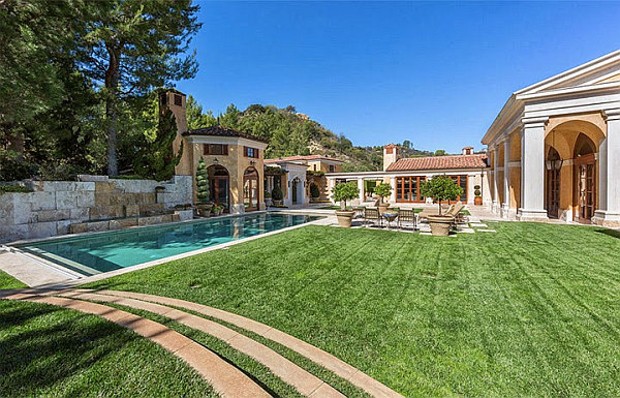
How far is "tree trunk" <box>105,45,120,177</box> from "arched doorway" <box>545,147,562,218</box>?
24.1 m

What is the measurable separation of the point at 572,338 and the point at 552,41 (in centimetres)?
1464

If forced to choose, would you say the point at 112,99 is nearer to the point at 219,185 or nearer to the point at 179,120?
the point at 179,120

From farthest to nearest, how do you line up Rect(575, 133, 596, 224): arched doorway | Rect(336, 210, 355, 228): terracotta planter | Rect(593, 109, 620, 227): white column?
Rect(575, 133, 596, 224): arched doorway < Rect(336, 210, 355, 228): terracotta planter < Rect(593, 109, 620, 227): white column

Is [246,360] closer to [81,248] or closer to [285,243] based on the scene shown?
[285,243]

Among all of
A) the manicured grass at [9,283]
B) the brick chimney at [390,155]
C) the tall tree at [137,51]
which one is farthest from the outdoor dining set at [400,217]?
the brick chimney at [390,155]

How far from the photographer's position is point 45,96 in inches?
384

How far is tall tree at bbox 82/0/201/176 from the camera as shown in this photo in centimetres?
1403

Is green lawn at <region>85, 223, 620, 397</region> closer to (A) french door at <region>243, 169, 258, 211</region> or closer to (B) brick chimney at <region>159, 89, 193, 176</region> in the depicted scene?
(B) brick chimney at <region>159, 89, 193, 176</region>

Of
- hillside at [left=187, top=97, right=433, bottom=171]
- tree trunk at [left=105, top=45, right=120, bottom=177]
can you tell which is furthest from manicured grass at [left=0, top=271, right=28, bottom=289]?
hillside at [left=187, top=97, right=433, bottom=171]

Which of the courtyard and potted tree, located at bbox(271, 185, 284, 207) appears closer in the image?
the courtyard

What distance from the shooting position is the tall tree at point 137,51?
46.0ft

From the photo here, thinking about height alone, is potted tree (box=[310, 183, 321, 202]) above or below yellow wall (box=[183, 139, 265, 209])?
below

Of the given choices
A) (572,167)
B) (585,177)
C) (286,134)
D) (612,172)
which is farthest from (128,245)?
(286,134)

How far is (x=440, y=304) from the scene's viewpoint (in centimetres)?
444
